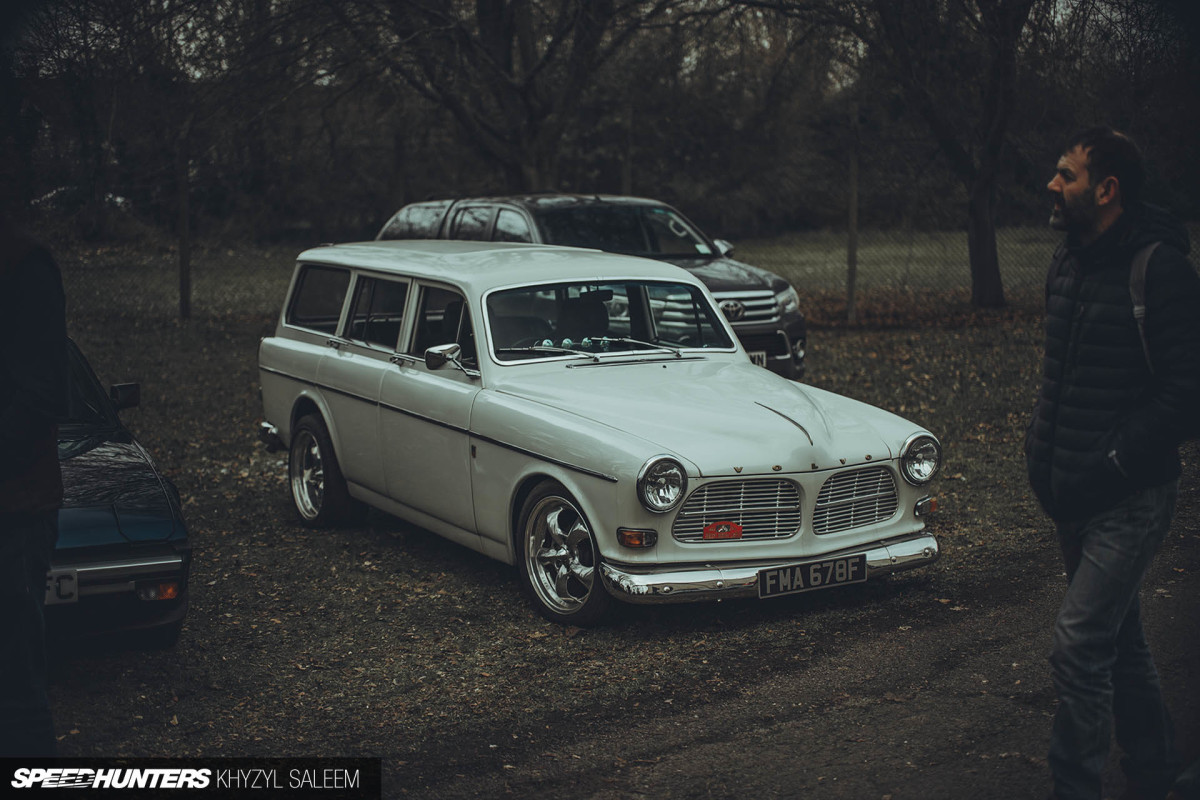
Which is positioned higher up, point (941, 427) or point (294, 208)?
point (294, 208)

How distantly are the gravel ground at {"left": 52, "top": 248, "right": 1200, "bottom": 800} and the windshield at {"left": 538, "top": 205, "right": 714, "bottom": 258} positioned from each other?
174 inches

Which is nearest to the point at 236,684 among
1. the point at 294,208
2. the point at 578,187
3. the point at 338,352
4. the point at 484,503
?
the point at 484,503

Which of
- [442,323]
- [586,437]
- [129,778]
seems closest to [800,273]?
[442,323]

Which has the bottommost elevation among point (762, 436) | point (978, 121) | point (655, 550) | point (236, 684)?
point (236, 684)

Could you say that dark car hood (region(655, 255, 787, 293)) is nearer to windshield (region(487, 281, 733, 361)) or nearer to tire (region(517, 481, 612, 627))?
windshield (region(487, 281, 733, 361))

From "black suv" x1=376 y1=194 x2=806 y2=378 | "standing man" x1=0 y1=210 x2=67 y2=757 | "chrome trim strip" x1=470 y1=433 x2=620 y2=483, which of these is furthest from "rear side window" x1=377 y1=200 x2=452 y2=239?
"standing man" x1=0 y1=210 x2=67 y2=757

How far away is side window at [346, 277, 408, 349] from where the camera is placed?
7270mm

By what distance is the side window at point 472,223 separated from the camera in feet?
40.4

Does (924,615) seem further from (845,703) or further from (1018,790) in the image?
(1018,790)

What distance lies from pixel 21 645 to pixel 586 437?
8.77ft

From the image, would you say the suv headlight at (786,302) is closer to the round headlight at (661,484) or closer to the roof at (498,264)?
the roof at (498,264)

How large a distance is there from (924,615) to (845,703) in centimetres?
120

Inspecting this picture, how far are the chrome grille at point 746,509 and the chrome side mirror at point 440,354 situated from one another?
164cm

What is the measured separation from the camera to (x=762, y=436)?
5.72 m
